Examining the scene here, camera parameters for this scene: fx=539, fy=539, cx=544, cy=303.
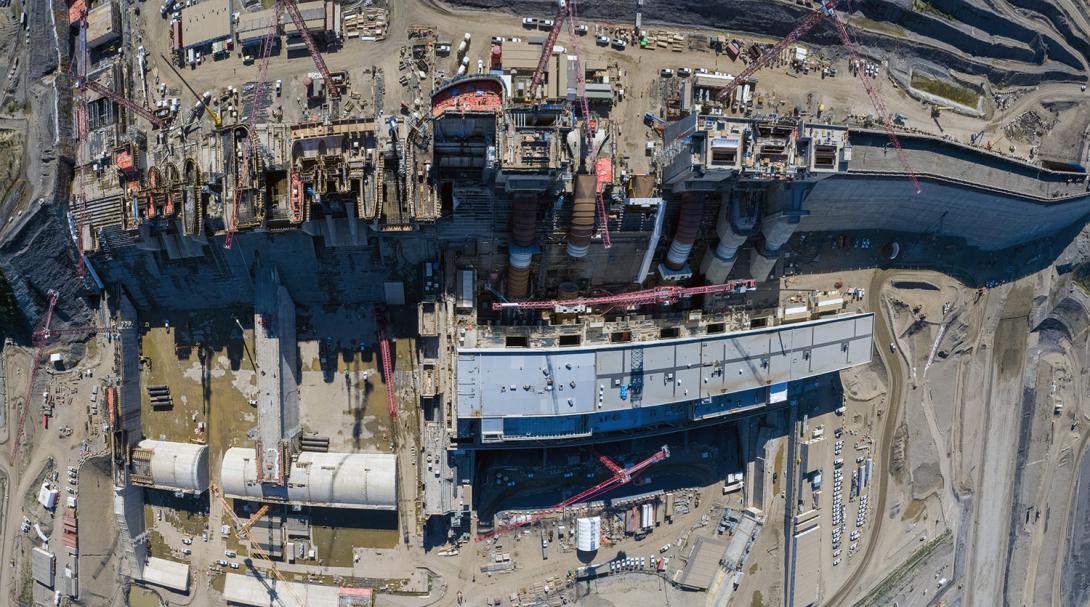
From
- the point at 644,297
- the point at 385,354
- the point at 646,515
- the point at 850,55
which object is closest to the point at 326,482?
the point at 385,354

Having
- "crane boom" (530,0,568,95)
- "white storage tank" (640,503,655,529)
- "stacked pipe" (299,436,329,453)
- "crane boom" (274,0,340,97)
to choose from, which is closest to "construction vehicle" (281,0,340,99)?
"crane boom" (274,0,340,97)

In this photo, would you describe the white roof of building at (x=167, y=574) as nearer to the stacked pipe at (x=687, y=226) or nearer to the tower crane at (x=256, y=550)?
the tower crane at (x=256, y=550)

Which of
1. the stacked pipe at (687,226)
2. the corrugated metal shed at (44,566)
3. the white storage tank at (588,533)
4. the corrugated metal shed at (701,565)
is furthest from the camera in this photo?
the corrugated metal shed at (44,566)

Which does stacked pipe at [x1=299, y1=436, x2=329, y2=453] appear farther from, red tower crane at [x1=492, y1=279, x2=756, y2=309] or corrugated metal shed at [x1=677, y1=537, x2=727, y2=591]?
corrugated metal shed at [x1=677, y1=537, x2=727, y2=591]

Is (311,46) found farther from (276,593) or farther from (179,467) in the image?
(276,593)

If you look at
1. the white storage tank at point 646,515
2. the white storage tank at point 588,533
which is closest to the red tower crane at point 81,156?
the white storage tank at point 588,533

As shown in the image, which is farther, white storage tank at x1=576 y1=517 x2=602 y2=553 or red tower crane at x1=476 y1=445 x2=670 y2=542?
white storage tank at x1=576 y1=517 x2=602 y2=553
